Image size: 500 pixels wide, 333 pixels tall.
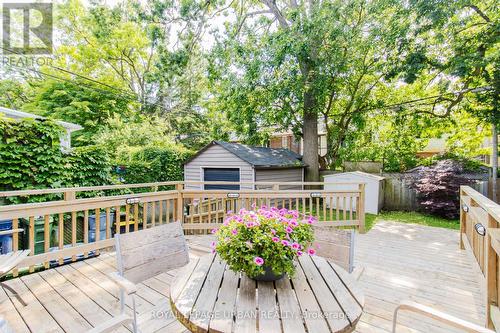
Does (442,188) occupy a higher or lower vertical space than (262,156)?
lower

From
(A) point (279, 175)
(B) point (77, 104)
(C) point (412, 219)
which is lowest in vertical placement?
(C) point (412, 219)

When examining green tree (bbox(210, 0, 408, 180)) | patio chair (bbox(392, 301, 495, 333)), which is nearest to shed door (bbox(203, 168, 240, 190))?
green tree (bbox(210, 0, 408, 180))

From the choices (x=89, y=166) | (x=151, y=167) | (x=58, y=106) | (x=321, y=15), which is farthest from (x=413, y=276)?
(x=58, y=106)

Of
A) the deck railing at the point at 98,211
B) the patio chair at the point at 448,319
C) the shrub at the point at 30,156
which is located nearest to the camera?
the patio chair at the point at 448,319

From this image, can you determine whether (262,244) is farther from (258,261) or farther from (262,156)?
(262,156)

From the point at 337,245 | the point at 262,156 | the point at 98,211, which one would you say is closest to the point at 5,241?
the point at 98,211

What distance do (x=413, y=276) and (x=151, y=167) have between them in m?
8.63

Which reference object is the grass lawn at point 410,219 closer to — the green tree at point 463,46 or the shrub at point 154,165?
the green tree at point 463,46

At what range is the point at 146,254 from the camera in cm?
187

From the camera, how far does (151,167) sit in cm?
938

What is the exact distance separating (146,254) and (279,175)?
763 centimetres

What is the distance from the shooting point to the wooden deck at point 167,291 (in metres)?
2.09

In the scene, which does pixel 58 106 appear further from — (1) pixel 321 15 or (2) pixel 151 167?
(1) pixel 321 15

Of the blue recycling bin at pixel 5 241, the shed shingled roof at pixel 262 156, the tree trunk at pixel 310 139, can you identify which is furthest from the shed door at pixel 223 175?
the blue recycling bin at pixel 5 241
